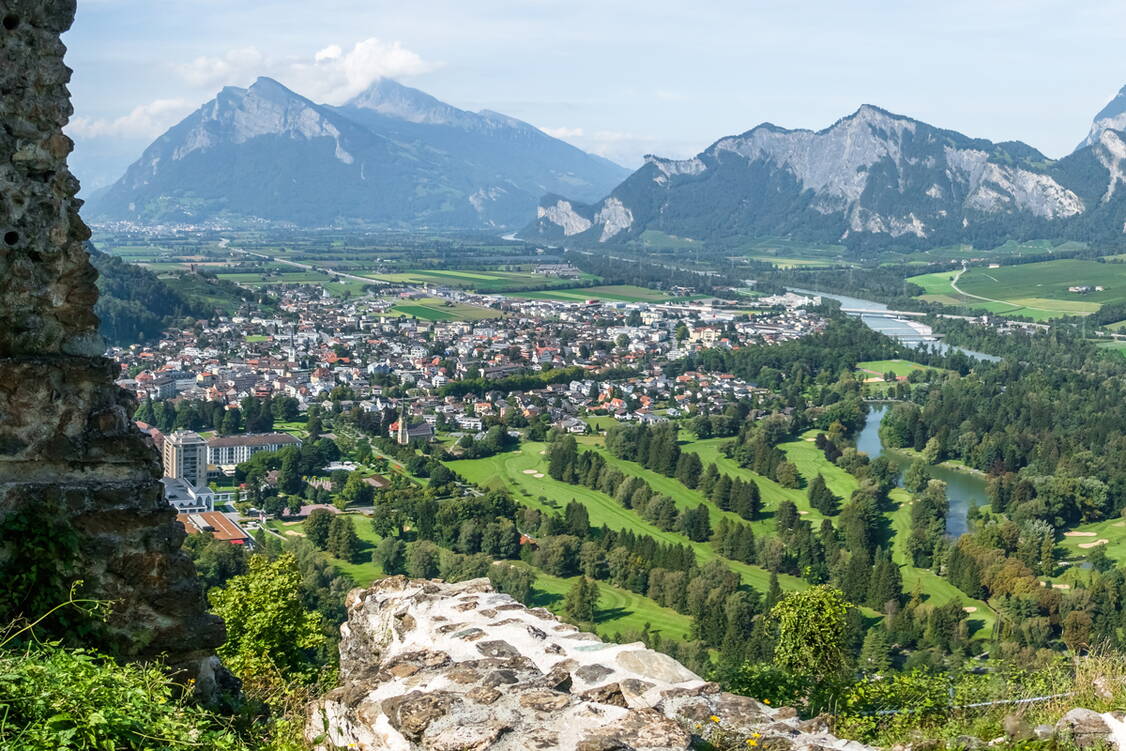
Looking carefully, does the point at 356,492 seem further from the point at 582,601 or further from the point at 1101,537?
the point at 1101,537

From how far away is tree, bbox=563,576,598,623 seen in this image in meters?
29.7

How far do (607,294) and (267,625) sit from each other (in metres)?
118

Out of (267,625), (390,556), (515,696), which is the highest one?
(515,696)

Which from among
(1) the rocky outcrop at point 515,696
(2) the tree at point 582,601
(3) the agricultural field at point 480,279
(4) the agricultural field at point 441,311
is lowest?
(2) the tree at point 582,601

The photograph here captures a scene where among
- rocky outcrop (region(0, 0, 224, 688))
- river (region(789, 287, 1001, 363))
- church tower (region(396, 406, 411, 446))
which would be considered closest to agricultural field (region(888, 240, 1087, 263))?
river (region(789, 287, 1001, 363))

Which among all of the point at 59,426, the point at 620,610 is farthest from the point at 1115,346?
the point at 59,426

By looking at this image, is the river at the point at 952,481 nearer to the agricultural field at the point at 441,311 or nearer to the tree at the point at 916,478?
the tree at the point at 916,478

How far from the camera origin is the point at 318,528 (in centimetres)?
→ 3684

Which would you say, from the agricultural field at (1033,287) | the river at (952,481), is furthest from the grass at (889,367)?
the agricultural field at (1033,287)

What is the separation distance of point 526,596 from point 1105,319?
85.3 m

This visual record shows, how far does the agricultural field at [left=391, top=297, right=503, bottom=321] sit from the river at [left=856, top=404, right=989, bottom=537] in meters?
50.0

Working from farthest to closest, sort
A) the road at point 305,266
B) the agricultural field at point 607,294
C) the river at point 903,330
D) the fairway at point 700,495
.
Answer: the road at point 305,266 → the agricultural field at point 607,294 → the river at point 903,330 → the fairway at point 700,495

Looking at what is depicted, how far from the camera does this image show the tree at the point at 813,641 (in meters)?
12.9

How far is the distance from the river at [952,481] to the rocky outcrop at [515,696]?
33163 millimetres
